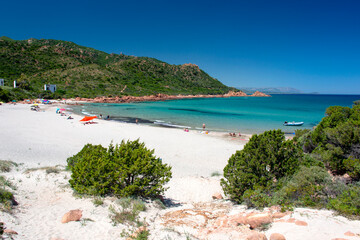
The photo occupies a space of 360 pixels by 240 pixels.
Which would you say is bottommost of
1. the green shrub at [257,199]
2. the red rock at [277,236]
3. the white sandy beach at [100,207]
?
the white sandy beach at [100,207]

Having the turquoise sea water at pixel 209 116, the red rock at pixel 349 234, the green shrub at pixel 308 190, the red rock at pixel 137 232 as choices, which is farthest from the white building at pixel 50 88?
the red rock at pixel 349 234

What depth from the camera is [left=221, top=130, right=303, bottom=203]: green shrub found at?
6215 millimetres

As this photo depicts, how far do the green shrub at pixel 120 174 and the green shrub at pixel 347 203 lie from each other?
158 inches

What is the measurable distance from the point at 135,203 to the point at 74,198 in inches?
75.7

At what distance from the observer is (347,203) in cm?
455

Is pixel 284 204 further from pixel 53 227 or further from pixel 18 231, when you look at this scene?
pixel 18 231

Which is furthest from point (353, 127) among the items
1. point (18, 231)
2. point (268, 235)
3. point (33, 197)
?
point (33, 197)

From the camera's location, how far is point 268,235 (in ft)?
12.6

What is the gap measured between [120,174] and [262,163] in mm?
4272

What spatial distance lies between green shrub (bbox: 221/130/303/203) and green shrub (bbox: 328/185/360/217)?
65.1 inches

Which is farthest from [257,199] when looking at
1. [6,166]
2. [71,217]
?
[6,166]

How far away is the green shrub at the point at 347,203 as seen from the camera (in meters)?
4.20

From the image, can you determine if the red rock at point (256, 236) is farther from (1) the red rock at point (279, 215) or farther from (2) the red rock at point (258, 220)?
(1) the red rock at point (279, 215)

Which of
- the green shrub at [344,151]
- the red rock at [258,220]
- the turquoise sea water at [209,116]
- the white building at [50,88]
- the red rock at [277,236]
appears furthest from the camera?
the white building at [50,88]
